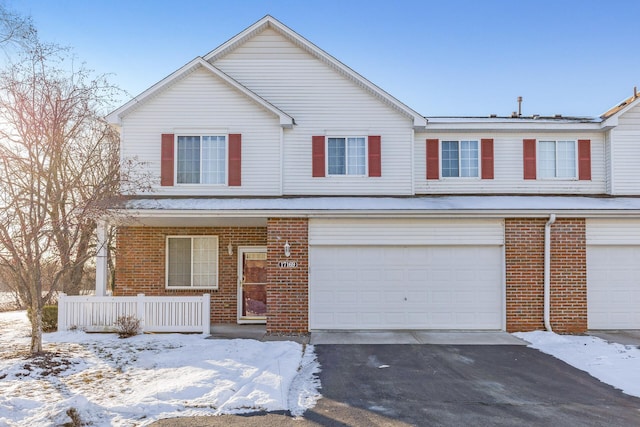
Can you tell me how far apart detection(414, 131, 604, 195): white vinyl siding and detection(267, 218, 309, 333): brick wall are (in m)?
4.31

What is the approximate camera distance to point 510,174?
14109 mm

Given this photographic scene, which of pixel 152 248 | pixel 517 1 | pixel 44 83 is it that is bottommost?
pixel 152 248

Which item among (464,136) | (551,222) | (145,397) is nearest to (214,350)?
(145,397)

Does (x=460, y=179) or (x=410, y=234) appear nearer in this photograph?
(x=410, y=234)

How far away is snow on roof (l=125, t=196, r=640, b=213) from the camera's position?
1166 cm

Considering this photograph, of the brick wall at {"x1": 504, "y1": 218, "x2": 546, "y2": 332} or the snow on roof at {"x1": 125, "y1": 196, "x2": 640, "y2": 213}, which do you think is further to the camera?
the brick wall at {"x1": 504, "y1": 218, "x2": 546, "y2": 332}

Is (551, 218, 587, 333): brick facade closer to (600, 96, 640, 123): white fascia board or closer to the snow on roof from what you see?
the snow on roof

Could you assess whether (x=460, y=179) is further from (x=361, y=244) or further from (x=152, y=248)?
(x=152, y=248)

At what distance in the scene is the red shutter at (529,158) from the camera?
1405cm

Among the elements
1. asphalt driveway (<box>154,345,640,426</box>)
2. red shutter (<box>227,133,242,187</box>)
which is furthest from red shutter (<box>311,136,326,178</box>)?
asphalt driveway (<box>154,345,640,426</box>)

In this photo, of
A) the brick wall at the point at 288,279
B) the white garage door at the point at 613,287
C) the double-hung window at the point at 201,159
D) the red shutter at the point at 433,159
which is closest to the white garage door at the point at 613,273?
the white garage door at the point at 613,287

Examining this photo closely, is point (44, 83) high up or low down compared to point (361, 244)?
up

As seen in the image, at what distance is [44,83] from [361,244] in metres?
7.82

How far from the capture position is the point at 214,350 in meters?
9.34
